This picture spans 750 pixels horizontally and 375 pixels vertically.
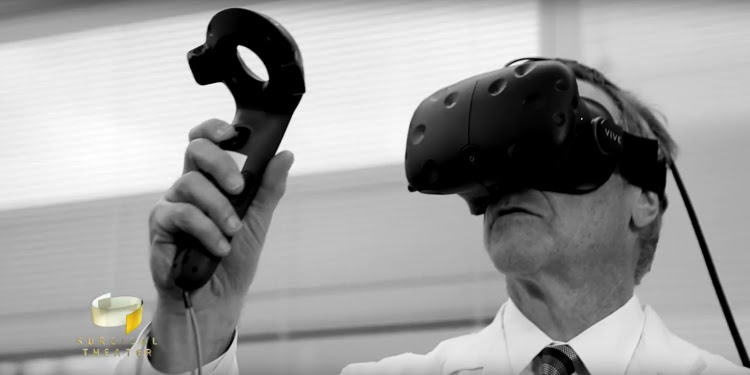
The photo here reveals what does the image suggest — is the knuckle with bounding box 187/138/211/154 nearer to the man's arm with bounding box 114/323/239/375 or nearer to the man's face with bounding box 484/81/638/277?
the man's arm with bounding box 114/323/239/375

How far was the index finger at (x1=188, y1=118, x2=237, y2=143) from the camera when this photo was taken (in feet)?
2.47

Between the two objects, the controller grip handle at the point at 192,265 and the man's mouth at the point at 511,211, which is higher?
the controller grip handle at the point at 192,265

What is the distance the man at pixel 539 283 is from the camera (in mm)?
830

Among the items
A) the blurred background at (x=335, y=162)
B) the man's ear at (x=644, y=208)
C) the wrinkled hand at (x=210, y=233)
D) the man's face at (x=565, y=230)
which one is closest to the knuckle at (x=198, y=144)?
the wrinkled hand at (x=210, y=233)

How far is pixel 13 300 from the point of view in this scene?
1.91m

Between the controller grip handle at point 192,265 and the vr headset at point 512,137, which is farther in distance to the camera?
the vr headset at point 512,137

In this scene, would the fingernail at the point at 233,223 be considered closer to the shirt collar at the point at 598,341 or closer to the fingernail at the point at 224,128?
the fingernail at the point at 224,128

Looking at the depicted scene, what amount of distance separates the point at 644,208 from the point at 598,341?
19 cm

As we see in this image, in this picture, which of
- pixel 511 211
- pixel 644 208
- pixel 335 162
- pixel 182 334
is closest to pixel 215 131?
pixel 182 334

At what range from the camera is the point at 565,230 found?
95 cm

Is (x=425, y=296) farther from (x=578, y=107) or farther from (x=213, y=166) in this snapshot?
(x=213, y=166)

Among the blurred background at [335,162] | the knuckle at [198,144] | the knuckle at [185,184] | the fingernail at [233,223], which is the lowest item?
the blurred background at [335,162]

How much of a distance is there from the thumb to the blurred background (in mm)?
692

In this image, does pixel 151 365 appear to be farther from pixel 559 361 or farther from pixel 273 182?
pixel 559 361
